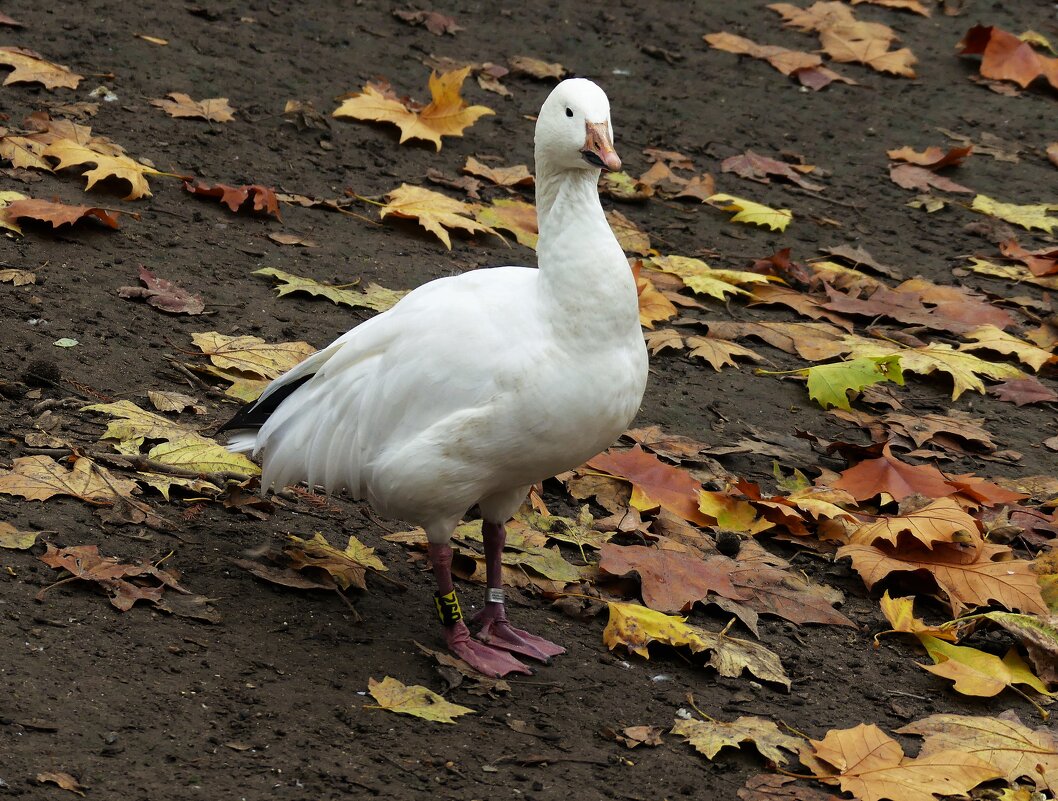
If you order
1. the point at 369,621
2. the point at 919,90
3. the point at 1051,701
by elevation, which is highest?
the point at 919,90

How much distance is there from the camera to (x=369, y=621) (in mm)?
4066

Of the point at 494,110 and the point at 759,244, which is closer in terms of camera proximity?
the point at 759,244

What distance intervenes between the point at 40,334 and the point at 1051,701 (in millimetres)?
3847

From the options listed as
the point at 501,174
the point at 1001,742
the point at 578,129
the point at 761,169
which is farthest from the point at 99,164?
the point at 1001,742

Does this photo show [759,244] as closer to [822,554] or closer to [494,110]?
[494,110]

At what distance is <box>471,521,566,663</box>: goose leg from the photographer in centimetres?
398

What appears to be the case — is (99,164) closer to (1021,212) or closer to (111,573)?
(111,573)

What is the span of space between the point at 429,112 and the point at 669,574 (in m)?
4.04

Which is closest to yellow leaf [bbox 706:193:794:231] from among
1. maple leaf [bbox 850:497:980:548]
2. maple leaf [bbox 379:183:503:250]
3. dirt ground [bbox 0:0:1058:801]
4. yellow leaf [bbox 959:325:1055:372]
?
dirt ground [bbox 0:0:1058:801]

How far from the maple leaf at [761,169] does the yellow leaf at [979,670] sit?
448cm

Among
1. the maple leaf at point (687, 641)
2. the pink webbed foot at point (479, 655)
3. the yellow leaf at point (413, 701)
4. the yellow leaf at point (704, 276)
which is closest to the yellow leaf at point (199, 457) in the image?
the pink webbed foot at point (479, 655)

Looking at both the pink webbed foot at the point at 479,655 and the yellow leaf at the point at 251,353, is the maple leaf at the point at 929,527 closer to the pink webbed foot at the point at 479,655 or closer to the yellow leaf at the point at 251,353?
the pink webbed foot at the point at 479,655

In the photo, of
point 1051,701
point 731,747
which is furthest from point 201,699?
point 1051,701

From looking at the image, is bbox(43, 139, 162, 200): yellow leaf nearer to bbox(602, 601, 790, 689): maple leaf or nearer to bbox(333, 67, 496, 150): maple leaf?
bbox(333, 67, 496, 150): maple leaf
